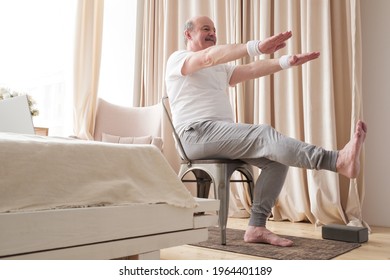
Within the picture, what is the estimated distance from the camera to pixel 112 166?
3.70 feet

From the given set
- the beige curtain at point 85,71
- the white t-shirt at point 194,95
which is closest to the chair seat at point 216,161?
the white t-shirt at point 194,95

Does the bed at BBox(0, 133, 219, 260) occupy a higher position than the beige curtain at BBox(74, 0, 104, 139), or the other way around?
the beige curtain at BBox(74, 0, 104, 139)

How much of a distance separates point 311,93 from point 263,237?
120cm

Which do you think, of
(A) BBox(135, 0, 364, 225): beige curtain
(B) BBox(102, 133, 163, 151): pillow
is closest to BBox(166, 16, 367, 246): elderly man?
(A) BBox(135, 0, 364, 225): beige curtain

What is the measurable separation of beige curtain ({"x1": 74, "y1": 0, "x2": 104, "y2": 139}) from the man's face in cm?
144

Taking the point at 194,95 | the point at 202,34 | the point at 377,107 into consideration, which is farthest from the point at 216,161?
the point at 377,107

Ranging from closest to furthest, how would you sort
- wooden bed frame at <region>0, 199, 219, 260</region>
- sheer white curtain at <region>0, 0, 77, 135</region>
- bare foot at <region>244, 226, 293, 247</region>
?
wooden bed frame at <region>0, 199, 219, 260</region>, bare foot at <region>244, 226, 293, 247</region>, sheer white curtain at <region>0, 0, 77, 135</region>

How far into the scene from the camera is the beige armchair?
9.93 feet

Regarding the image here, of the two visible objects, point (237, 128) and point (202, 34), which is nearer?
point (237, 128)

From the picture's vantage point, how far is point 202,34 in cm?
198

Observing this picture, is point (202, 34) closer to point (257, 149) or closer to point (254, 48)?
point (254, 48)

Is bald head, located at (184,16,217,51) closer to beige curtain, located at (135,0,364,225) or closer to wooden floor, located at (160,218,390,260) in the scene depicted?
beige curtain, located at (135,0,364,225)

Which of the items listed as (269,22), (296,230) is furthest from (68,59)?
(296,230)

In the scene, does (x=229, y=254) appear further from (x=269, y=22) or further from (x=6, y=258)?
(x=269, y=22)
